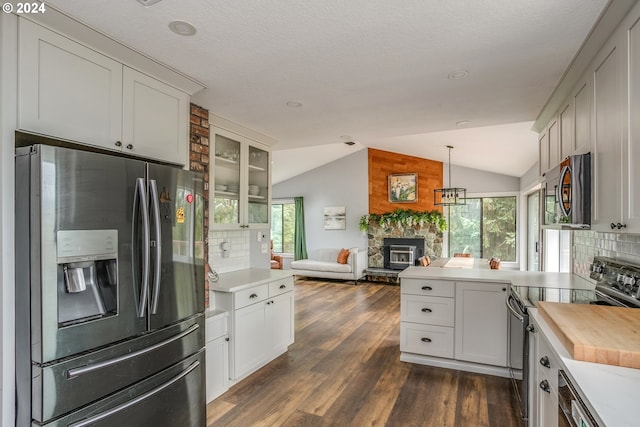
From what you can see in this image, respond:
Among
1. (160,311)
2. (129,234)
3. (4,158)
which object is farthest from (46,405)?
(4,158)

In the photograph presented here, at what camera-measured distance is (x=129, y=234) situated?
171cm

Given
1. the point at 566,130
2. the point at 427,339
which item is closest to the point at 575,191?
the point at 566,130

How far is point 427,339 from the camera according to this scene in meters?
3.29

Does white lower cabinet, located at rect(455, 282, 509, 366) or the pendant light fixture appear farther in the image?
the pendant light fixture

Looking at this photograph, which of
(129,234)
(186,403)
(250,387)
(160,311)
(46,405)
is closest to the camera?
(46,405)

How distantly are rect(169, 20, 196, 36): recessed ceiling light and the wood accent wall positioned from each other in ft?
24.0

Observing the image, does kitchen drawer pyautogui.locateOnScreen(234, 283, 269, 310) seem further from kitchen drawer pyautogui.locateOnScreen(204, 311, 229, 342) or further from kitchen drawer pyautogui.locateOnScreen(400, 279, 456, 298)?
kitchen drawer pyautogui.locateOnScreen(400, 279, 456, 298)

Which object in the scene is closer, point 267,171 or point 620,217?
point 620,217

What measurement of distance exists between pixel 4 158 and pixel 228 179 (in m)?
1.86

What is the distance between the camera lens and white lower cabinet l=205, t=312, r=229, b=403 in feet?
8.52

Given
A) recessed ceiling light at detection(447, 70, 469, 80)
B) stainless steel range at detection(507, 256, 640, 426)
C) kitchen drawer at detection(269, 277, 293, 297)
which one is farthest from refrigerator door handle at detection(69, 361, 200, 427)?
recessed ceiling light at detection(447, 70, 469, 80)

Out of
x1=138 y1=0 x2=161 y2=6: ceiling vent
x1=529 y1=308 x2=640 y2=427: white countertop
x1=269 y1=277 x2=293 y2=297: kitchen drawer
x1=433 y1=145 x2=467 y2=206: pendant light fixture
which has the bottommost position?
x1=269 y1=277 x2=293 y2=297: kitchen drawer

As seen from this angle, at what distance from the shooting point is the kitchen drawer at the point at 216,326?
8.45 feet

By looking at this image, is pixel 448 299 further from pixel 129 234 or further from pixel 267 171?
pixel 129 234
